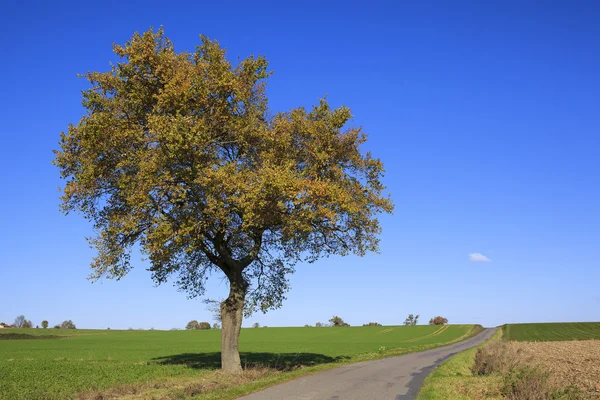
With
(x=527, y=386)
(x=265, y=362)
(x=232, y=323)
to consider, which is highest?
(x=232, y=323)

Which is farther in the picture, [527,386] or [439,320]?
[439,320]

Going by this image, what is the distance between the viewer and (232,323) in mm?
27766

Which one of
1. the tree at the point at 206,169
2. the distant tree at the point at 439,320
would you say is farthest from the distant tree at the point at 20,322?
the tree at the point at 206,169

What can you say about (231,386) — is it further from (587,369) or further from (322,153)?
(587,369)

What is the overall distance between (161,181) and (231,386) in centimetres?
976

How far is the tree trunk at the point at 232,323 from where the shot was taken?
27.1 meters

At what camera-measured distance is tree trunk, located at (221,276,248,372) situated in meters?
27.1

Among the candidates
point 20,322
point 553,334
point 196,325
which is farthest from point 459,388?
point 20,322

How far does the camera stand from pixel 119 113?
2628cm

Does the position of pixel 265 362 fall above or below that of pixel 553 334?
below

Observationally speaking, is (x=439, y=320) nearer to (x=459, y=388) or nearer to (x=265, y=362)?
(x=265, y=362)

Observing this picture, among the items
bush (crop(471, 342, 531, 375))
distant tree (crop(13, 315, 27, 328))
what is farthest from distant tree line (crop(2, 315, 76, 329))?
bush (crop(471, 342, 531, 375))

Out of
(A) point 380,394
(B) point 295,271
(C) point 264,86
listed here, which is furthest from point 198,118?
(A) point 380,394

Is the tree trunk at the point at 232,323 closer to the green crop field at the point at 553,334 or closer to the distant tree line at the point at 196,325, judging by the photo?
the green crop field at the point at 553,334
